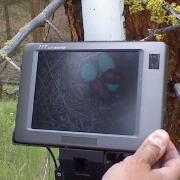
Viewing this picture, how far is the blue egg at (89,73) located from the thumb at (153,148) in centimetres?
15

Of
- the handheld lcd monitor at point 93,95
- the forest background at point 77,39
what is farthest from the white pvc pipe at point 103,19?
the handheld lcd monitor at point 93,95

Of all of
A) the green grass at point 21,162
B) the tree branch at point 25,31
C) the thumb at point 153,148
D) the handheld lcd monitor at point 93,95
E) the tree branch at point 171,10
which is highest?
the tree branch at point 171,10

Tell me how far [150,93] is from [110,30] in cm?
32

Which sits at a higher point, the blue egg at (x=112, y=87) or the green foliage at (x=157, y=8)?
the green foliage at (x=157, y=8)

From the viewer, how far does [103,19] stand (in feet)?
3.89

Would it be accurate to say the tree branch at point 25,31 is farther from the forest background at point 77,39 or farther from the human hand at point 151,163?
the human hand at point 151,163

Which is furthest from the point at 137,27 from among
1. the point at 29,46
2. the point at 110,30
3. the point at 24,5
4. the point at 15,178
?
the point at 24,5

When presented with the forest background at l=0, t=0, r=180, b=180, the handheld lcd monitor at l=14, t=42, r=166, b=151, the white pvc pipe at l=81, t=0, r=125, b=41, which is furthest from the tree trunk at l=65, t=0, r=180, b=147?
the handheld lcd monitor at l=14, t=42, r=166, b=151

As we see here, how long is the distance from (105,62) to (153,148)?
0.60ft

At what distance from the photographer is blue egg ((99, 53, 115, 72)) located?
930 millimetres

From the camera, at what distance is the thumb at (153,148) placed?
32.2 inches

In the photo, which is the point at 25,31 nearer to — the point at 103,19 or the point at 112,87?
the point at 103,19

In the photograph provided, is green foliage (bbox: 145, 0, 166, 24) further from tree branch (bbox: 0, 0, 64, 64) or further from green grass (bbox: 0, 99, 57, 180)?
green grass (bbox: 0, 99, 57, 180)

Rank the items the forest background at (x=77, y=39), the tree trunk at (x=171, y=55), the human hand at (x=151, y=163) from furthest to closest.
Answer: the tree trunk at (x=171, y=55)
the forest background at (x=77, y=39)
the human hand at (x=151, y=163)
